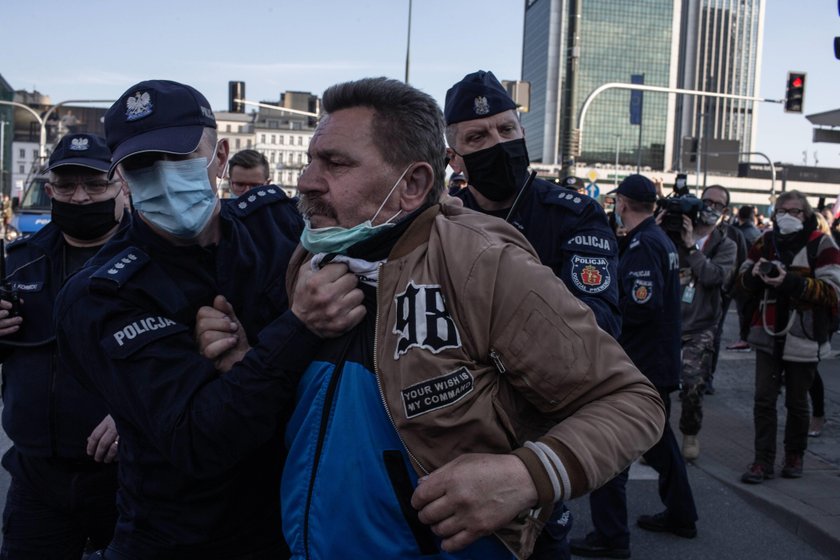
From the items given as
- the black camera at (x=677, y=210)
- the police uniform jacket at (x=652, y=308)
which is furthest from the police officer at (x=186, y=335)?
the black camera at (x=677, y=210)

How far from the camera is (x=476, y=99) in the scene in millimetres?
3438

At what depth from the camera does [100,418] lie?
311 centimetres

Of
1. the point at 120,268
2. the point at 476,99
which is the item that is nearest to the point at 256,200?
the point at 120,268

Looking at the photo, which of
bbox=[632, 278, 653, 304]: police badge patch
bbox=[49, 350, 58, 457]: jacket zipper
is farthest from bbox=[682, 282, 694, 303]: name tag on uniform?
bbox=[49, 350, 58, 457]: jacket zipper

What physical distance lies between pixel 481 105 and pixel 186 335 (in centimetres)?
188

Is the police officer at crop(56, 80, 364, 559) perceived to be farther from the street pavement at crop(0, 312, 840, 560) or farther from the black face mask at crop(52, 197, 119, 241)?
the street pavement at crop(0, 312, 840, 560)

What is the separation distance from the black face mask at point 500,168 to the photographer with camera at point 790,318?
3.44m

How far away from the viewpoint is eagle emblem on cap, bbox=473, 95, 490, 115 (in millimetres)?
3426

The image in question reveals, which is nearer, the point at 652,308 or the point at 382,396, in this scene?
the point at 382,396

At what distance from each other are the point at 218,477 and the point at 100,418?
119 cm

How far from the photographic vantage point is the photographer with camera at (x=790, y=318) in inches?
237

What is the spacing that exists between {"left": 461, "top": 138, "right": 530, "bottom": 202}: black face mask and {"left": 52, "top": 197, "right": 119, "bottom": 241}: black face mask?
1624 mm

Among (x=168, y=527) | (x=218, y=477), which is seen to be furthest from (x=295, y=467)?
(x=168, y=527)

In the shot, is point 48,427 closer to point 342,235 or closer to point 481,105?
point 342,235
